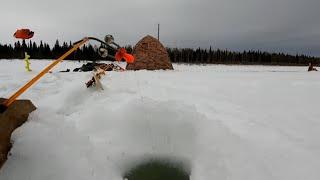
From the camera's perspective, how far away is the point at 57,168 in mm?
3109

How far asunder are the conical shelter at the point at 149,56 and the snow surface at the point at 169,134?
970 centimetres

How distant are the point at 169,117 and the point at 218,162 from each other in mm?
1190

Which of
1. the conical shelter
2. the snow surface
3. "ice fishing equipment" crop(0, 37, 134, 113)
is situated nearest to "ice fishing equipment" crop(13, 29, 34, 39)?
the conical shelter

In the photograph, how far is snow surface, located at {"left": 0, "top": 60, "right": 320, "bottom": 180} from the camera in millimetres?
3115

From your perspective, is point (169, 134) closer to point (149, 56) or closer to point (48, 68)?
point (48, 68)

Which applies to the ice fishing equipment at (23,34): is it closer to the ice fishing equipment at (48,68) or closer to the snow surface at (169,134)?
the snow surface at (169,134)

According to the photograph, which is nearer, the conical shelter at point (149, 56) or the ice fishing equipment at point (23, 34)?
the ice fishing equipment at point (23, 34)

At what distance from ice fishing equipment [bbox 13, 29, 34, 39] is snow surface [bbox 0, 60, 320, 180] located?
6038mm

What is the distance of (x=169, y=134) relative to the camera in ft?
13.4

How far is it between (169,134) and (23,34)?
881cm

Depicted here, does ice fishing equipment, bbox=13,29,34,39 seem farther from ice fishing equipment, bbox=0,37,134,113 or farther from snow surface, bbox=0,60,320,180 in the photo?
ice fishing equipment, bbox=0,37,134,113

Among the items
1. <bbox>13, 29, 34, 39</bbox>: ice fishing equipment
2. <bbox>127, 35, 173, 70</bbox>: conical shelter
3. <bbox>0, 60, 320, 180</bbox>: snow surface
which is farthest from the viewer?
<bbox>127, 35, 173, 70</bbox>: conical shelter

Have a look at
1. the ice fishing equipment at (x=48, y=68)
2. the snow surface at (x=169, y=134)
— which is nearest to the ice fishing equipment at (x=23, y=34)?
the snow surface at (x=169, y=134)

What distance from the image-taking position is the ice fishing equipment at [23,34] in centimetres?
1112
